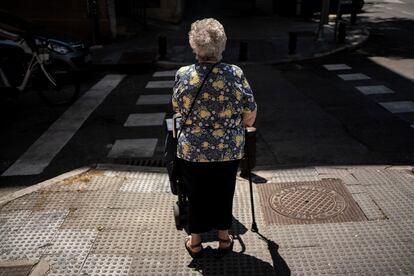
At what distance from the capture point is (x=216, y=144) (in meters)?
3.90

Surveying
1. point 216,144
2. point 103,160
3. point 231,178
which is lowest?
point 103,160

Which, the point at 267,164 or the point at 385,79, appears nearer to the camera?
the point at 267,164

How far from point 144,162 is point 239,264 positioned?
125 inches

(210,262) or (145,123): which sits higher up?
(210,262)

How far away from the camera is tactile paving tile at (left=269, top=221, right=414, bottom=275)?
4242 mm

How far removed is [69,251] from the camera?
461cm

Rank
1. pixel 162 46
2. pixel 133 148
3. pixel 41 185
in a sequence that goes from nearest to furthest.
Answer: pixel 41 185
pixel 133 148
pixel 162 46

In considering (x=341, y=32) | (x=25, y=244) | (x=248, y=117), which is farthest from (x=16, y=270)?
(x=341, y=32)

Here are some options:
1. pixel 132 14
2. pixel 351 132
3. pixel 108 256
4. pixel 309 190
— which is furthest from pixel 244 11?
pixel 108 256

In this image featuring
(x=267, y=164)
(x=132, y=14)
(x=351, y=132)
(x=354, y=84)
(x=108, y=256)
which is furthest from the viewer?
(x=132, y=14)

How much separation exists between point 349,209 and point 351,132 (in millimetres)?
3045

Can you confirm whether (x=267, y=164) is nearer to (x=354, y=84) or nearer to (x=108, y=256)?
(x=108, y=256)

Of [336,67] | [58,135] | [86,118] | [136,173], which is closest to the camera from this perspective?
[136,173]

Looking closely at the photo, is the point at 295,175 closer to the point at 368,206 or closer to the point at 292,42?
the point at 368,206
